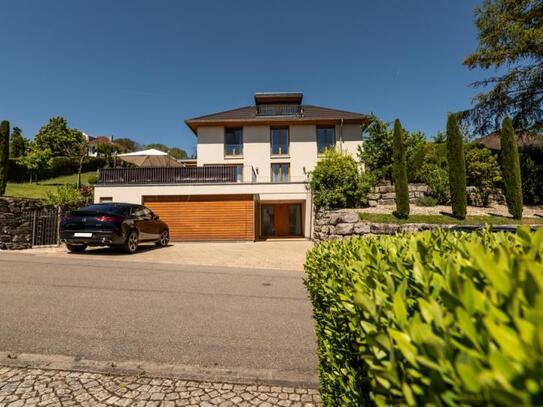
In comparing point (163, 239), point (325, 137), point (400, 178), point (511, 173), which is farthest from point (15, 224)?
point (511, 173)

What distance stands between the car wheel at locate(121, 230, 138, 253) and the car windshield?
91cm

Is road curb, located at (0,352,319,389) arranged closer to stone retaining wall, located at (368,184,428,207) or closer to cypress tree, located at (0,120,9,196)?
stone retaining wall, located at (368,184,428,207)

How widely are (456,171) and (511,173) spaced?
2.80m

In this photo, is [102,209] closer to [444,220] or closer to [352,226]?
[352,226]

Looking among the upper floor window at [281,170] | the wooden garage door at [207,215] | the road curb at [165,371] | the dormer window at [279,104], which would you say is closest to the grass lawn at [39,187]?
the wooden garage door at [207,215]

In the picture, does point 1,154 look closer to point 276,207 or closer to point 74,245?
point 74,245

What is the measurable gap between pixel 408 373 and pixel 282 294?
5069mm

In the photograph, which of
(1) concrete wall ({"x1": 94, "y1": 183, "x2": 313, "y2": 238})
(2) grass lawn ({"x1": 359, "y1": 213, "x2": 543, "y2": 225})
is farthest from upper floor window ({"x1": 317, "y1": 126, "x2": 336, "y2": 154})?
(2) grass lawn ({"x1": 359, "y1": 213, "x2": 543, "y2": 225})

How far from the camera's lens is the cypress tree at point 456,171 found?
41.7ft

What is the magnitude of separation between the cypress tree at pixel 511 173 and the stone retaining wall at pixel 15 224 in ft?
67.6

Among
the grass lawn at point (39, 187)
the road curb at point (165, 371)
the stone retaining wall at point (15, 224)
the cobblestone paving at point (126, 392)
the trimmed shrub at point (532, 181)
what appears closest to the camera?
the cobblestone paving at point (126, 392)

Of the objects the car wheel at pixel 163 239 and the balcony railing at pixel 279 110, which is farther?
the balcony railing at pixel 279 110

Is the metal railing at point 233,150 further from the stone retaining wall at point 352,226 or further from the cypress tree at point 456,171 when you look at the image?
the cypress tree at point 456,171

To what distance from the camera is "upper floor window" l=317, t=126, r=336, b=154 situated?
2186cm
